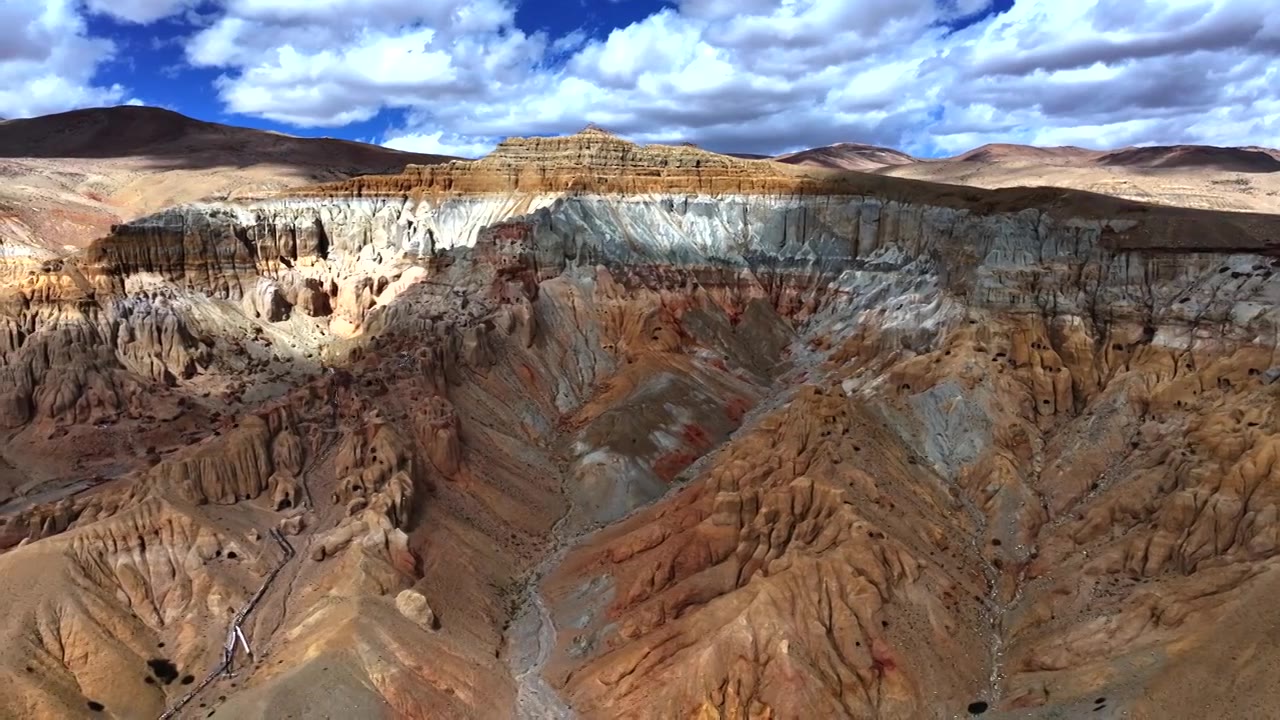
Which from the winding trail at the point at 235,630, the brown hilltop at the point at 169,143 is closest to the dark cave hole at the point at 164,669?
the winding trail at the point at 235,630

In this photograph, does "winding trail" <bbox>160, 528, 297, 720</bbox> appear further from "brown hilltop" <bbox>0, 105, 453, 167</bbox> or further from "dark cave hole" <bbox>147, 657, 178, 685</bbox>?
"brown hilltop" <bbox>0, 105, 453, 167</bbox>

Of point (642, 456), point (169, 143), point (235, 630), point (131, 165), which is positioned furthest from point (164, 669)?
point (169, 143)

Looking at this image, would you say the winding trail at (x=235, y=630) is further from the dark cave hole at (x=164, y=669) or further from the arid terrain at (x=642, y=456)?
the dark cave hole at (x=164, y=669)

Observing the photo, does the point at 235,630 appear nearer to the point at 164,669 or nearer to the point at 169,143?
the point at 164,669

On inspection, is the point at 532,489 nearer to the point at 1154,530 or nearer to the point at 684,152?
the point at 1154,530

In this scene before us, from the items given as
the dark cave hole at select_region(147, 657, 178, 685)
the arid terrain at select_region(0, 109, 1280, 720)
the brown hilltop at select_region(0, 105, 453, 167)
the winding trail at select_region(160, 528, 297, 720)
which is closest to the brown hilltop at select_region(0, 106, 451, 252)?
the brown hilltop at select_region(0, 105, 453, 167)

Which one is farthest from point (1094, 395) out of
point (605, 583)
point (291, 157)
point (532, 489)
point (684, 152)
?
point (291, 157)
